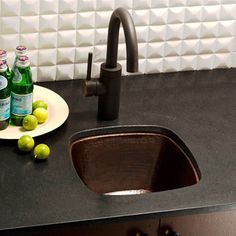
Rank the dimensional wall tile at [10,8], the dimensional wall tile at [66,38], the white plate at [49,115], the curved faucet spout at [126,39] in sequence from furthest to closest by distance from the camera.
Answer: the dimensional wall tile at [66,38], the dimensional wall tile at [10,8], the white plate at [49,115], the curved faucet spout at [126,39]

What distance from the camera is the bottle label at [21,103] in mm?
1716

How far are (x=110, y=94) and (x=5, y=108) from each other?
0.93 feet

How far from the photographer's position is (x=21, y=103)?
1.72 meters

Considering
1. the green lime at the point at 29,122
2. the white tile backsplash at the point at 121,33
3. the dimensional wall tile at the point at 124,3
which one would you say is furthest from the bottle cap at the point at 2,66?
the dimensional wall tile at the point at 124,3

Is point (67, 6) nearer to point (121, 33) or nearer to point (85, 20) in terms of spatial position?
point (85, 20)

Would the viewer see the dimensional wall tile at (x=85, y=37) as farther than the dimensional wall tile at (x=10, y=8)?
Yes

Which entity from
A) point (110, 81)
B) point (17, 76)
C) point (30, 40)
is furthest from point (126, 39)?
point (30, 40)

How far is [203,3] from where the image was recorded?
6.72 ft

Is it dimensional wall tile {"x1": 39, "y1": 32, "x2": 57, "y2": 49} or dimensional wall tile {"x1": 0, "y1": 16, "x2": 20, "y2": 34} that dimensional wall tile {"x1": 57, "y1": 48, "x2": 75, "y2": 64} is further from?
dimensional wall tile {"x1": 0, "y1": 16, "x2": 20, "y2": 34}

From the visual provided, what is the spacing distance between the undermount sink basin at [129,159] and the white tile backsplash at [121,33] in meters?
0.30

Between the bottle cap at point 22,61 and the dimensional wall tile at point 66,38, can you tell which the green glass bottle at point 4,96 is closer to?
the bottle cap at point 22,61

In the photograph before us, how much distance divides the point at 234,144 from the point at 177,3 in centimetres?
50

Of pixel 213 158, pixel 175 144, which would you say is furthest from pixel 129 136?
pixel 213 158

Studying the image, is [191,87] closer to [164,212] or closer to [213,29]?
[213,29]
